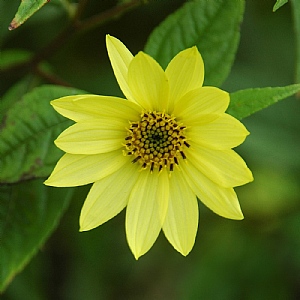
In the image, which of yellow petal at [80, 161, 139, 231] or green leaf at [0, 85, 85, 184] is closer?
yellow petal at [80, 161, 139, 231]

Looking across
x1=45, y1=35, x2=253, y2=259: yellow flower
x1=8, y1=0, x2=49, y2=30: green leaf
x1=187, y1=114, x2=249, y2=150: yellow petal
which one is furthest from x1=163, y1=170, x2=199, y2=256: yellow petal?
x1=8, y1=0, x2=49, y2=30: green leaf

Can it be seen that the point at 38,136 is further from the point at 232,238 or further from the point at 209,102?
the point at 232,238

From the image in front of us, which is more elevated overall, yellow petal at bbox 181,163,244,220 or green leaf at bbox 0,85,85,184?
green leaf at bbox 0,85,85,184

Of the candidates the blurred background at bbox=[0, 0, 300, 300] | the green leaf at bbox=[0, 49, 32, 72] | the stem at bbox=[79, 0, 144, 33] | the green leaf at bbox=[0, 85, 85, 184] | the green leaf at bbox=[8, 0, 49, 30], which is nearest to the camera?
the green leaf at bbox=[8, 0, 49, 30]

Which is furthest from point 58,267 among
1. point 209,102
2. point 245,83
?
point 209,102

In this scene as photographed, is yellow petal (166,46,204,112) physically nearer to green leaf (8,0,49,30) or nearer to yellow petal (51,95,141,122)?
yellow petal (51,95,141,122)

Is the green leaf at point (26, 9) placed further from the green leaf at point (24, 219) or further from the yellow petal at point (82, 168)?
the green leaf at point (24, 219)
